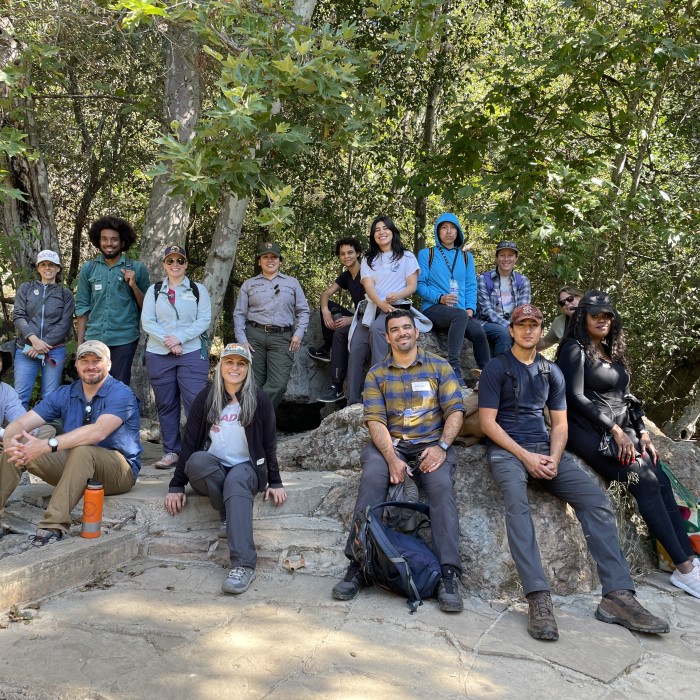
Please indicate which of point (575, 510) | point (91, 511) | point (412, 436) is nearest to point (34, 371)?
point (91, 511)

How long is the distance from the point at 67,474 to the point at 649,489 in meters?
3.90

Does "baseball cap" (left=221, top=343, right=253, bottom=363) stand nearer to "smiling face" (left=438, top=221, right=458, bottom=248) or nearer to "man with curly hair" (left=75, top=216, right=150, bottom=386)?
"man with curly hair" (left=75, top=216, right=150, bottom=386)

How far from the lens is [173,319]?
5.85 meters

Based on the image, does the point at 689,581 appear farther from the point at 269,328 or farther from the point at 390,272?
the point at 269,328

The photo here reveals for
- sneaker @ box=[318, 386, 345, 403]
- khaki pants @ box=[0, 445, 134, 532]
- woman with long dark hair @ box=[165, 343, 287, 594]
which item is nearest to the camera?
khaki pants @ box=[0, 445, 134, 532]

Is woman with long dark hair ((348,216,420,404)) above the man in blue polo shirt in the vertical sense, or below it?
above

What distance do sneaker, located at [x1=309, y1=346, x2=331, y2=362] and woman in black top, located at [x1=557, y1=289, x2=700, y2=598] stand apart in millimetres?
3580

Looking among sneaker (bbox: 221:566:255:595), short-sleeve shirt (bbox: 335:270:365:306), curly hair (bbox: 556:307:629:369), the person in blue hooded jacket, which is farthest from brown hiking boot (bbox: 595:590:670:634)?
short-sleeve shirt (bbox: 335:270:365:306)

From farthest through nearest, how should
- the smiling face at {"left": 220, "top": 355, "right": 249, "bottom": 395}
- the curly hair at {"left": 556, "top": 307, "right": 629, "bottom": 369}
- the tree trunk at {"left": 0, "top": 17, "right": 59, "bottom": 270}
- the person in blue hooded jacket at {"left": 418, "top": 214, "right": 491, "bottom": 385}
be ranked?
the tree trunk at {"left": 0, "top": 17, "right": 59, "bottom": 270}, the person in blue hooded jacket at {"left": 418, "top": 214, "right": 491, "bottom": 385}, the curly hair at {"left": 556, "top": 307, "right": 629, "bottom": 369}, the smiling face at {"left": 220, "top": 355, "right": 249, "bottom": 395}

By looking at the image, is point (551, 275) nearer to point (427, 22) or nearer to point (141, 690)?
Answer: point (427, 22)

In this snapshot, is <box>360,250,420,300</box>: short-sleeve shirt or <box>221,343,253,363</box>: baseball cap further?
<box>360,250,420,300</box>: short-sleeve shirt

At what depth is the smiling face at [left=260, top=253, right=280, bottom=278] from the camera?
6770 millimetres

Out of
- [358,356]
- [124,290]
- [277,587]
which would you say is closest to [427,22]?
[358,356]

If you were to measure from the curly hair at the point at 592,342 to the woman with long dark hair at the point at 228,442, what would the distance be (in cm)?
218
